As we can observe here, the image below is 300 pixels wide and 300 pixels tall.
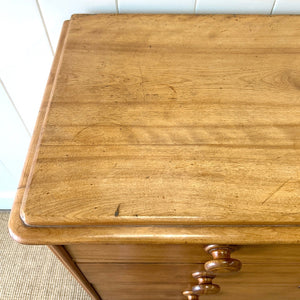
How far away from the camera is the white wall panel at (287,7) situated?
0.55m

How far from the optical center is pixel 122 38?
51cm

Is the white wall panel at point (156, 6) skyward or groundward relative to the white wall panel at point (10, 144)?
skyward

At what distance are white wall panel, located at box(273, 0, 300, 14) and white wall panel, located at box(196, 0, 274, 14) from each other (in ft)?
0.04

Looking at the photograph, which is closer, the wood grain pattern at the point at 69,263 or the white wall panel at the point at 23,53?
the wood grain pattern at the point at 69,263

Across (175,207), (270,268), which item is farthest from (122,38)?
(270,268)

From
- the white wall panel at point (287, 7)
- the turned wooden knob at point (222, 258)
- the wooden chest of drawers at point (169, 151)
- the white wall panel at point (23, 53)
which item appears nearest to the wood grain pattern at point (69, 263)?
the wooden chest of drawers at point (169, 151)

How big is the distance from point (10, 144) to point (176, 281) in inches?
25.8

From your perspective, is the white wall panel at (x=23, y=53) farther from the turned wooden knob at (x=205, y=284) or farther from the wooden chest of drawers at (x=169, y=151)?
the turned wooden knob at (x=205, y=284)

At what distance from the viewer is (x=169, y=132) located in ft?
1.33

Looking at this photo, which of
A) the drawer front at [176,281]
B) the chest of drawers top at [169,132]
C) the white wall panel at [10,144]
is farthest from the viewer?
the white wall panel at [10,144]

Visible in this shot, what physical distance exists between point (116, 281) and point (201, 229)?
1.20 feet

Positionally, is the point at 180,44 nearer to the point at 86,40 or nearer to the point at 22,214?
the point at 86,40

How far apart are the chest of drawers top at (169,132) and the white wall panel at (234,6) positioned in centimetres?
4

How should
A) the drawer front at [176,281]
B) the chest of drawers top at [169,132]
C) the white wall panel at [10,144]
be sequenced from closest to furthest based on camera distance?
the chest of drawers top at [169,132] < the drawer front at [176,281] < the white wall panel at [10,144]
